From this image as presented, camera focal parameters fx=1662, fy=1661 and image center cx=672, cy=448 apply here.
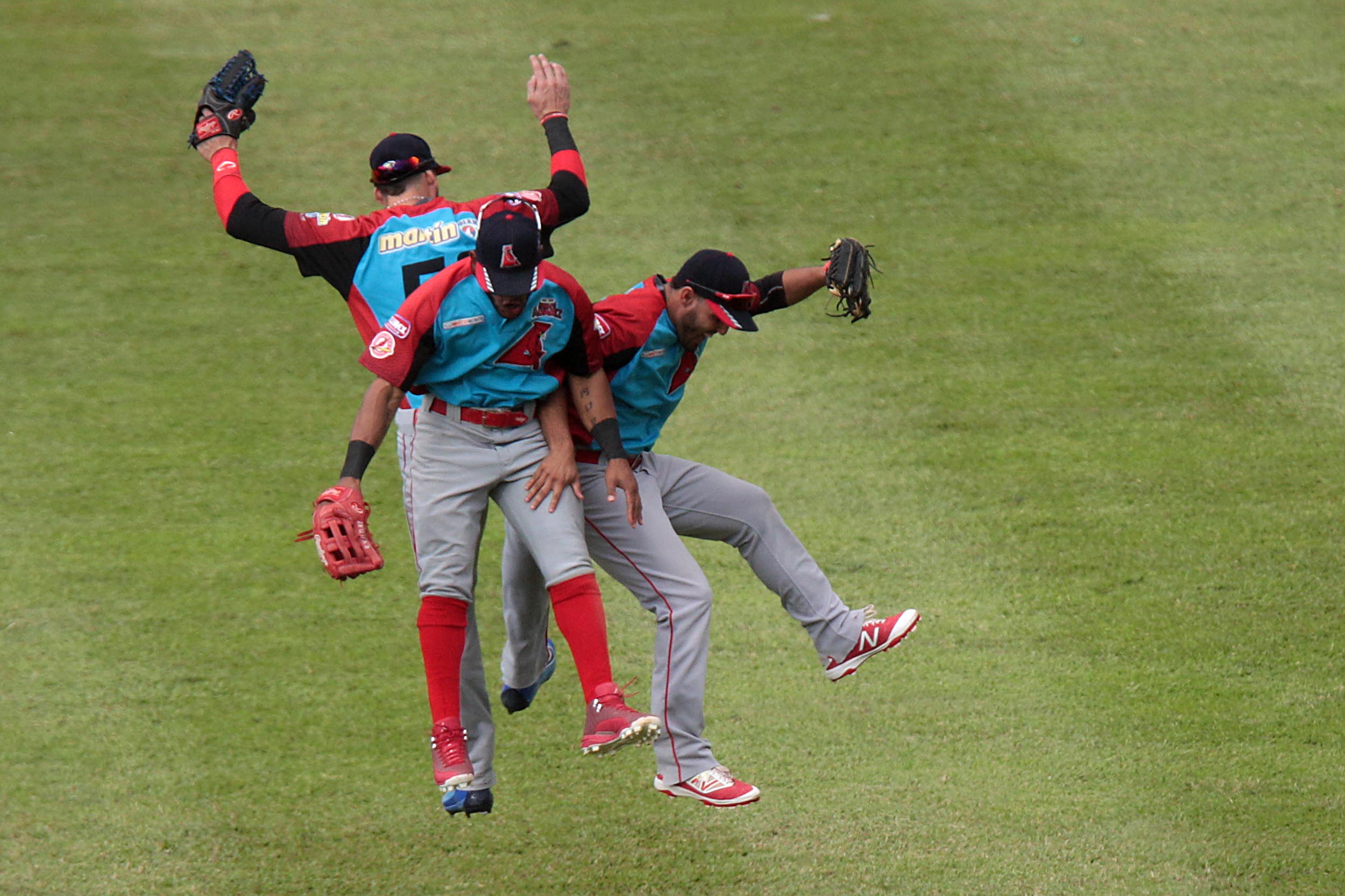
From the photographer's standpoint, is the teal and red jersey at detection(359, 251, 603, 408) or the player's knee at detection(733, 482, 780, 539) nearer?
the teal and red jersey at detection(359, 251, 603, 408)

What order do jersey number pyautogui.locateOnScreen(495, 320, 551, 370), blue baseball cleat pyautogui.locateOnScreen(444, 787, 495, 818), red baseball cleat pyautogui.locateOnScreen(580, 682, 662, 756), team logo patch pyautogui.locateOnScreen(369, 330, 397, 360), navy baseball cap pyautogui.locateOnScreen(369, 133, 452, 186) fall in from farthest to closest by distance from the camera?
navy baseball cap pyautogui.locateOnScreen(369, 133, 452, 186), blue baseball cleat pyautogui.locateOnScreen(444, 787, 495, 818), jersey number pyautogui.locateOnScreen(495, 320, 551, 370), team logo patch pyautogui.locateOnScreen(369, 330, 397, 360), red baseball cleat pyautogui.locateOnScreen(580, 682, 662, 756)

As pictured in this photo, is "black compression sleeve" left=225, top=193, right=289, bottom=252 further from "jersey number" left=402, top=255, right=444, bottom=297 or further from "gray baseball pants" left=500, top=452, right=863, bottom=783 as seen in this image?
"gray baseball pants" left=500, top=452, right=863, bottom=783

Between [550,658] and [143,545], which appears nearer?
[550,658]

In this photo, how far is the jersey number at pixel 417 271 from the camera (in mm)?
6293

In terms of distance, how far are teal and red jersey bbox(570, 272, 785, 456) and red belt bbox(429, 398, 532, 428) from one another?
0.87ft

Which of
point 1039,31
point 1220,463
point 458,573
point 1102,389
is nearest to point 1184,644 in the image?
point 1220,463

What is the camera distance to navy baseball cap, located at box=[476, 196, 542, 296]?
5652 millimetres

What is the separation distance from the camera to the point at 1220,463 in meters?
9.70

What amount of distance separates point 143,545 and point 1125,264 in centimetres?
664

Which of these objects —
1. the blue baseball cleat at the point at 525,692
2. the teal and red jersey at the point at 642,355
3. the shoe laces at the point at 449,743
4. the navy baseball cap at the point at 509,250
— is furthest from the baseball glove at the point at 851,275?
the blue baseball cleat at the point at 525,692

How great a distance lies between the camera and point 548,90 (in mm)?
6477

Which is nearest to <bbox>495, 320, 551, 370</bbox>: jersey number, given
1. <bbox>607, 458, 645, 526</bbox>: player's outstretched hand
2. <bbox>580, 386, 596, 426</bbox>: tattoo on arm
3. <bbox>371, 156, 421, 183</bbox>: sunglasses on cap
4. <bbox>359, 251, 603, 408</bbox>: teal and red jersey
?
<bbox>359, 251, 603, 408</bbox>: teal and red jersey

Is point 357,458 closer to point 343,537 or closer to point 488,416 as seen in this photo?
point 343,537

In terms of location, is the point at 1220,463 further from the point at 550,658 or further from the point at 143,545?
the point at 143,545
